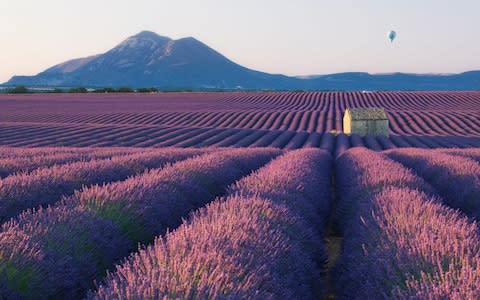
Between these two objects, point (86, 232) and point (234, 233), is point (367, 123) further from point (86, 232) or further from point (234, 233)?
point (234, 233)

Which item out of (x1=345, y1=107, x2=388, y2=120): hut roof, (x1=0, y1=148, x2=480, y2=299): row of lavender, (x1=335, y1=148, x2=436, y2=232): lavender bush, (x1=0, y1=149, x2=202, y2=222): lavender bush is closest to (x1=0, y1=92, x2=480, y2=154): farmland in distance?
(x1=345, y1=107, x2=388, y2=120): hut roof

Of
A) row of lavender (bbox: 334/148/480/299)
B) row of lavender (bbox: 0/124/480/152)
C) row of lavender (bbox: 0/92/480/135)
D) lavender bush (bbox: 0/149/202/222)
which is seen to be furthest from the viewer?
row of lavender (bbox: 0/92/480/135)

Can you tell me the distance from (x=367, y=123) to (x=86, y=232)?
96.5ft

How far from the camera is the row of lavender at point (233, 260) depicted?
2.76 metres

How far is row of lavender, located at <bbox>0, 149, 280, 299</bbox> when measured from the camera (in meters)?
3.71

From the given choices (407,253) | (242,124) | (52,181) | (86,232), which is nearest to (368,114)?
(242,124)

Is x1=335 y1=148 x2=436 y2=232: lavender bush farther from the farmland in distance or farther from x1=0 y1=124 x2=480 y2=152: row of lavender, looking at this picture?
x1=0 y1=124 x2=480 y2=152: row of lavender

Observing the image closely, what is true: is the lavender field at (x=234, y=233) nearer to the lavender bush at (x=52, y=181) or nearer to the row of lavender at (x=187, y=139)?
the lavender bush at (x=52, y=181)

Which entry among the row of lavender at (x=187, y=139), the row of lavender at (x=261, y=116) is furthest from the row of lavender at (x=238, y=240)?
the row of lavender at (x=261, y=116)

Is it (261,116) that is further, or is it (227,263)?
(261,116)

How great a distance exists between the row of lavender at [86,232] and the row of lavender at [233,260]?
0.42 meters

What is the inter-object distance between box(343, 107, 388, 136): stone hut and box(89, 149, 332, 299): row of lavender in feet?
89.6

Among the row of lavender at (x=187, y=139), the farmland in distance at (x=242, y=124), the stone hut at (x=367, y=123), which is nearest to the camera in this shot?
the row of lavender at (x=187, y=139)

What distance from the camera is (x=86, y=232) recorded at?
4664mm
